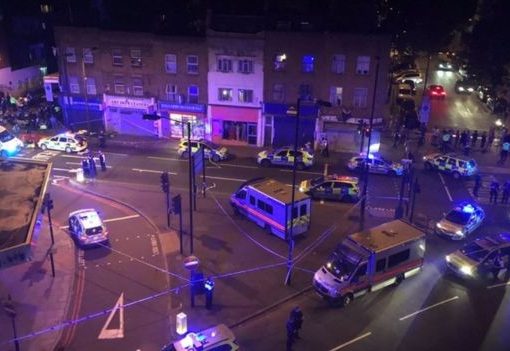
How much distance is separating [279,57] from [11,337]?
28.3 meters

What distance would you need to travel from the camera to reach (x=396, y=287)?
2377 cm

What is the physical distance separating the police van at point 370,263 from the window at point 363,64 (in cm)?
1907

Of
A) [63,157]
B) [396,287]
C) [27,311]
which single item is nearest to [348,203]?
[396,287]

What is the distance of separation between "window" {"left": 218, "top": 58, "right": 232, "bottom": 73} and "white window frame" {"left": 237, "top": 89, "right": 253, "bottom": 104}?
1923 millimetres

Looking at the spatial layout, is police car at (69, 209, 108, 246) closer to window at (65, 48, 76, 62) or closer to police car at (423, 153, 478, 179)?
window at (65, 48, 76, 62)

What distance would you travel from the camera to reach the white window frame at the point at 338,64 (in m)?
40.1

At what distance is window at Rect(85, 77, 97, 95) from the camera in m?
44.9

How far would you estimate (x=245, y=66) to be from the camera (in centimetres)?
4134

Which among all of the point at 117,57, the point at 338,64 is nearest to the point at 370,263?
the point at 338,64

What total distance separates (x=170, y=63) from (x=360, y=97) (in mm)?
15925

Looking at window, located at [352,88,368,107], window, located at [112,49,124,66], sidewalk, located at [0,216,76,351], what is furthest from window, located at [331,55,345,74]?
sidewalk, located at [0,216,76,351]

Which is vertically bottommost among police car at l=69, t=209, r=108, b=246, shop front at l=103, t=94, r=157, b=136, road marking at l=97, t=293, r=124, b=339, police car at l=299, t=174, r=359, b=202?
road marking at l=97, t=293, r=124, b=339

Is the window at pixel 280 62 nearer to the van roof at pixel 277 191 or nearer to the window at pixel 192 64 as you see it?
the window at pixel 192 64

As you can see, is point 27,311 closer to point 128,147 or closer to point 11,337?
point 11,337
